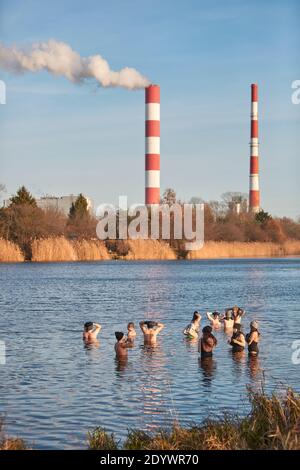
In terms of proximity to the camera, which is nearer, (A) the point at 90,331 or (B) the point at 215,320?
(A) the point at 90,331

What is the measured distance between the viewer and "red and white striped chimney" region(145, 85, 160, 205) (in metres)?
68.4

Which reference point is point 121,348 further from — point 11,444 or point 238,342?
point 11,444

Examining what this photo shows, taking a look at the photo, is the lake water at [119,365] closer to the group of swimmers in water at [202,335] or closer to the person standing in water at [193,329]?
the group of swimmers in water at [202,335]

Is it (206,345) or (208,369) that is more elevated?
(206,345)

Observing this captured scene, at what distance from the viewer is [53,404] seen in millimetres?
11539

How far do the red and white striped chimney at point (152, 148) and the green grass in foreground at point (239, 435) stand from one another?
59.6m

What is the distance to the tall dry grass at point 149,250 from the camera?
2212 inches

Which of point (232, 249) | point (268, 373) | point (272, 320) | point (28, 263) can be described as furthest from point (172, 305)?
point (232, 249)

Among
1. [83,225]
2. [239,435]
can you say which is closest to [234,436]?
[239,435]

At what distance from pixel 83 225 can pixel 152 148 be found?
11023 millimetres

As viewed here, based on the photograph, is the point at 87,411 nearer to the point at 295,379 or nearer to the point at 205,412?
the point at 205,412

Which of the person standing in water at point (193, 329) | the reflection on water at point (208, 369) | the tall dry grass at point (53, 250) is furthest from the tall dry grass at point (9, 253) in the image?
the reflection on water at point (208, 369)

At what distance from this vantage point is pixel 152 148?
68.2m
